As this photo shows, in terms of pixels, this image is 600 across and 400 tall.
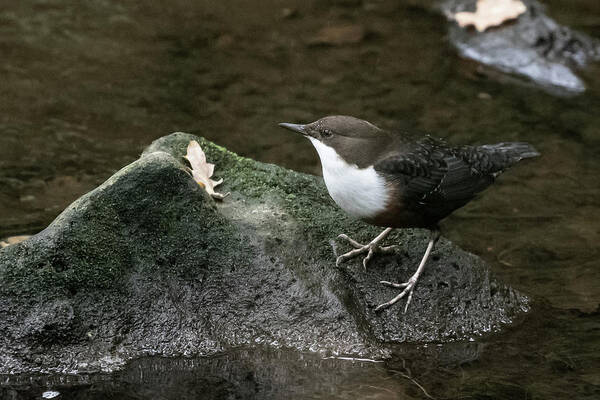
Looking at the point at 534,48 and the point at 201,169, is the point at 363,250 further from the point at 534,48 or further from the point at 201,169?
the point at 534,48

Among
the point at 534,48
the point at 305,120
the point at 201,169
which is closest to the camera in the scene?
Result: the point at 201,169

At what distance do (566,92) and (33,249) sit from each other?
18.9 ft

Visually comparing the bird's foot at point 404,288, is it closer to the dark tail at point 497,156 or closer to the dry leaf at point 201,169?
the dark tail at point 497,156

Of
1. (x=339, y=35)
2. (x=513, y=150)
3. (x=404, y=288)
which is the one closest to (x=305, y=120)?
(x=339, y=35)

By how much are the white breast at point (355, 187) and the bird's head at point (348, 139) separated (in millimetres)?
40

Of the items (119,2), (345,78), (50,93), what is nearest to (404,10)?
(345,78)

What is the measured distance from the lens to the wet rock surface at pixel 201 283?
12.2ft

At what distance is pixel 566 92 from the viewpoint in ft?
25.7

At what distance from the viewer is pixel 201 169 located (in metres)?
4.50

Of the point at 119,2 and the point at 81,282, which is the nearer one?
the point at 81,282

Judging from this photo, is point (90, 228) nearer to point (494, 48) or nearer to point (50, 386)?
point (50, 386)

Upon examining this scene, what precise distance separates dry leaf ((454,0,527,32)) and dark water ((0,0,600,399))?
335mm

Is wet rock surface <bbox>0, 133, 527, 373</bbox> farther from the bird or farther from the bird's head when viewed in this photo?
the bird's head

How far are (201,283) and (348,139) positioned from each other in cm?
104
